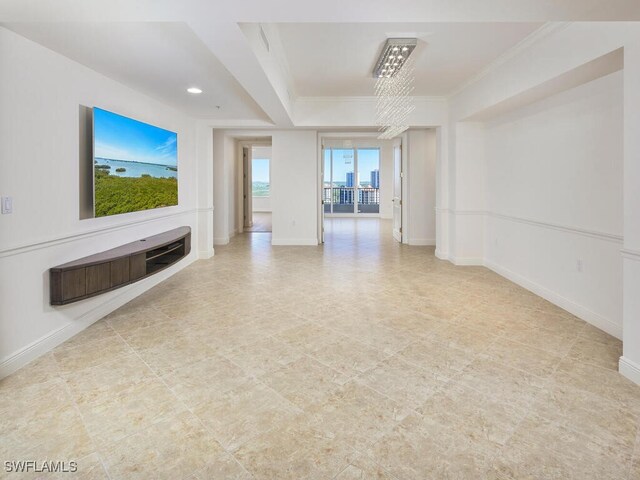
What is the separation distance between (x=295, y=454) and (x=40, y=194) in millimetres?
2721

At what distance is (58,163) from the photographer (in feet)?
10.1

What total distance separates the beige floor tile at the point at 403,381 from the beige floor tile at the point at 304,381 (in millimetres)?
204

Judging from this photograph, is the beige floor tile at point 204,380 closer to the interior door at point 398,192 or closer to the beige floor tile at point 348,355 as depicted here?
the beige floor tile at point 348,355

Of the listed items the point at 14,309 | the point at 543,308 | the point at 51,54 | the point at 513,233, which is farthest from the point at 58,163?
the point at 513,233

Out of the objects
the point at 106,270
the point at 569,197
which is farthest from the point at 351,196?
the point at 106,270

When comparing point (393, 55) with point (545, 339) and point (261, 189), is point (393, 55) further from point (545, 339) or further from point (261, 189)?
point (261, 189)

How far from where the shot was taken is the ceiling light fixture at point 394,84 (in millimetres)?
3881

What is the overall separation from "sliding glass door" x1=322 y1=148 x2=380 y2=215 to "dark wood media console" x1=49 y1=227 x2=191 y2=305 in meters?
11.5

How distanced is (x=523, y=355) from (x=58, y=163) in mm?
4001

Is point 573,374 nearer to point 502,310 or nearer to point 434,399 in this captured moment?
point 434,399

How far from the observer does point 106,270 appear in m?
3.24

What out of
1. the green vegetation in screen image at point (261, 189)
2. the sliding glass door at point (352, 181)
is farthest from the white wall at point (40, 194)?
the green vegetation in screen image at point (261, 189)

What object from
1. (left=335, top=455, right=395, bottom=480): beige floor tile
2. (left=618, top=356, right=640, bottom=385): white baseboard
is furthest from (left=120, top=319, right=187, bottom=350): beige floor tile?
(left=618, top=356, right=640, bottom=385): white baseboard

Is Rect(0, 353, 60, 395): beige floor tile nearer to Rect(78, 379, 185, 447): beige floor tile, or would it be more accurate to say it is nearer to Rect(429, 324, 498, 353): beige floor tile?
Rect(78, 379, 185, 447): beige floor tile
